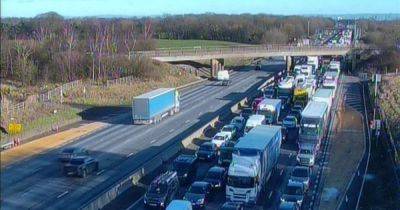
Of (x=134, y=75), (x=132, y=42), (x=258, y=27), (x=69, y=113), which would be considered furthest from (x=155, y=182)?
(x=258, y=27)

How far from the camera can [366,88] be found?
180 feet

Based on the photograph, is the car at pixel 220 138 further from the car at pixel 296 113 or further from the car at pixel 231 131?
the car at pixel 296 113

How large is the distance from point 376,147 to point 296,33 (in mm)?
96547

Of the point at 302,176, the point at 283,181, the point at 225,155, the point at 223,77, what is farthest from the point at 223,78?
the point at 302,176

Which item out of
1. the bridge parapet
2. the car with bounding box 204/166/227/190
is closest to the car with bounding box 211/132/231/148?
the car with bounding box 204/166/227/190

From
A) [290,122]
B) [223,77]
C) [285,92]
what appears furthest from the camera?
[223,77]

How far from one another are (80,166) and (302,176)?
9.74 m

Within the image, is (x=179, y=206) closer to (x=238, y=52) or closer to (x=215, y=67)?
(x=215, y=67)

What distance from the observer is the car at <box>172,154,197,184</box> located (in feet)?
78.6

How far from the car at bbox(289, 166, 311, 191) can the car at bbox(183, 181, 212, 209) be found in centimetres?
362

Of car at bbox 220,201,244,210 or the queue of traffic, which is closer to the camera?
car at bbox 220,201,244,210

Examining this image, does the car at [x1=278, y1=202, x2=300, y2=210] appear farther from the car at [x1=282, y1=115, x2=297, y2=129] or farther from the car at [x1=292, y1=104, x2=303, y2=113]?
the car at [x1=292, y1=104, x2=303, y2=113]

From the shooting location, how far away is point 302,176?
922 inches

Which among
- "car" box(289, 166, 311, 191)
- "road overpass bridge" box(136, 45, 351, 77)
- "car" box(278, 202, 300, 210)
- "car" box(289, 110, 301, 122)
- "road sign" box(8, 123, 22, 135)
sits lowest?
"car" box(278, 202, 300, 210)
